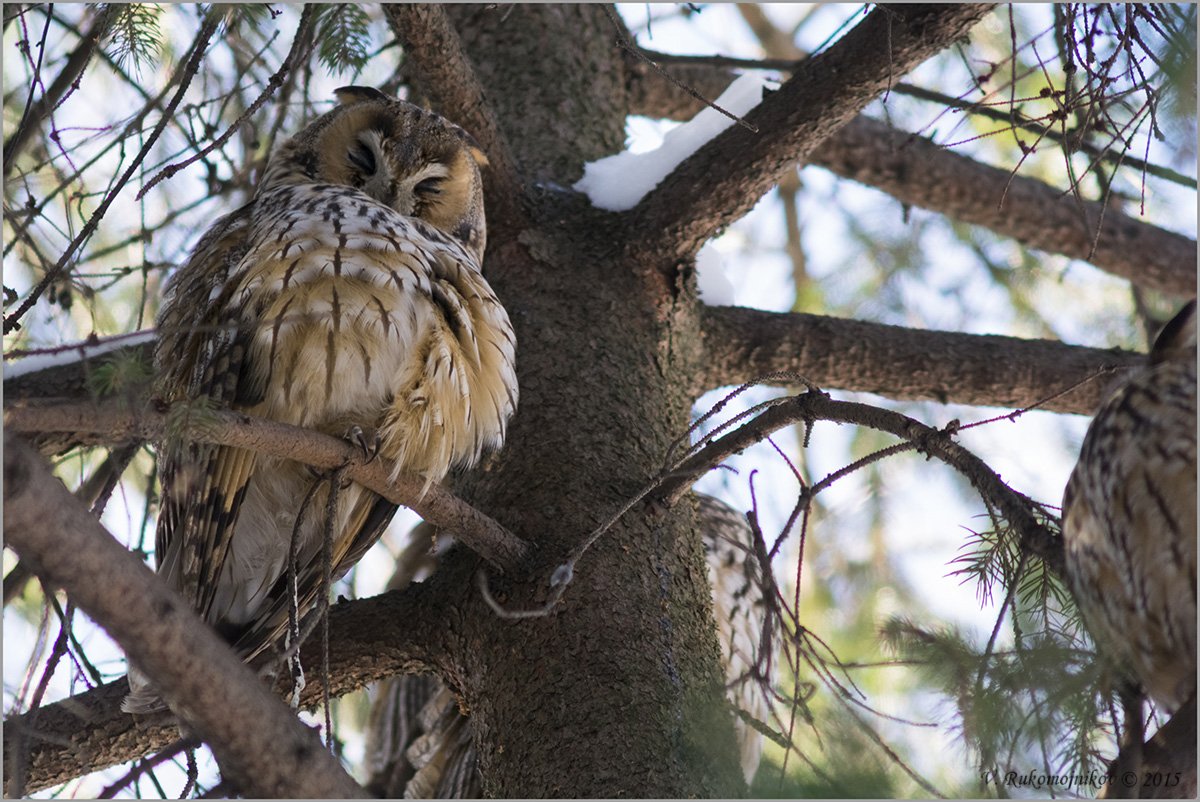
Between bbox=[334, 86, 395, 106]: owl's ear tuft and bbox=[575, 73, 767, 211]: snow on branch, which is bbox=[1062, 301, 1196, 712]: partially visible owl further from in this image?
bbox=[334, 86, 395, 106]: owl's ear tuft

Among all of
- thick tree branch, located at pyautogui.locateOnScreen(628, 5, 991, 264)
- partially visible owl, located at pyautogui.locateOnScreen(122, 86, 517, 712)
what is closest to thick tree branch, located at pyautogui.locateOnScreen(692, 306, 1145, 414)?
thick tree branch, located at pyautogui.locateOnScreen(628, 5, 991, 264)

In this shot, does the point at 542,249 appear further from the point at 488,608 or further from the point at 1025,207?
the point at 1025,207

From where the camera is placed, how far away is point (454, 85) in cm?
257

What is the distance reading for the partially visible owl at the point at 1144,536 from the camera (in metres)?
1.37

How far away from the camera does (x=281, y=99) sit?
3029mm

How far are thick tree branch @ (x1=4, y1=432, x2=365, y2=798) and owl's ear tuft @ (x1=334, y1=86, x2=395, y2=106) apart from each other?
1.73m

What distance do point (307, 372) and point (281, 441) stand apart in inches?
13.2

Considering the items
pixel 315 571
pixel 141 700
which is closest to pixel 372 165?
pixel 315 571

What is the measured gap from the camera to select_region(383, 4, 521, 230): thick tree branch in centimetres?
241

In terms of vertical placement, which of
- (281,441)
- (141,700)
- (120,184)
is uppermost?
(120,184)

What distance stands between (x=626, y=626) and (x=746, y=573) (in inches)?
43.0

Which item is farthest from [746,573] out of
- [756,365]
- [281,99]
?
[281,99]

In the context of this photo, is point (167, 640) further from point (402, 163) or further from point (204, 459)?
point (402, 163)

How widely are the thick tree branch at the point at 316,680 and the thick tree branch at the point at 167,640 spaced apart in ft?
3.06
